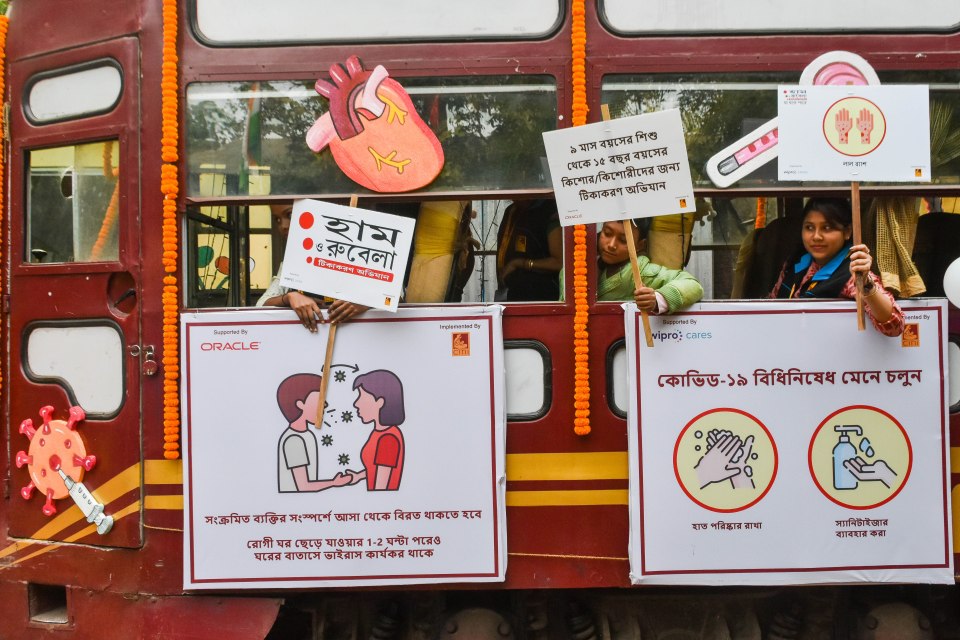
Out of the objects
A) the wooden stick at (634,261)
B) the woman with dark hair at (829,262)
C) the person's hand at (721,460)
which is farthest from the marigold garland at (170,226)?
the woman with dark hair at (829,262)

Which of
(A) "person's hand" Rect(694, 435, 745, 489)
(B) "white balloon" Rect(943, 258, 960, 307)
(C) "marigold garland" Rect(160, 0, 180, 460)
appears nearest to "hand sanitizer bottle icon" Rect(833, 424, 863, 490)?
(A) "person's hand" Rect(694, 435, 745, 489)

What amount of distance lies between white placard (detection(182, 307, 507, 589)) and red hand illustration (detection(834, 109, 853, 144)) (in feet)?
4.20

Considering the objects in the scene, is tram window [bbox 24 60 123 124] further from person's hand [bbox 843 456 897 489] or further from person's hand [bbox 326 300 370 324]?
person's hand [bbox 843 456 897 489]

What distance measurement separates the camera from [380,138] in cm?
272

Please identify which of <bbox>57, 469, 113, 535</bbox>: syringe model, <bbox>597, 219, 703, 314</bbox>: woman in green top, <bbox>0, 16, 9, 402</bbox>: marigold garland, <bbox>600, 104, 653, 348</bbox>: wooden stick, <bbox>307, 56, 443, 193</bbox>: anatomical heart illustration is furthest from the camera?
<bbox>0, 16, 9, 402</bbox>: marigold garland

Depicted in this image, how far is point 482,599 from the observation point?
2959 millimetres

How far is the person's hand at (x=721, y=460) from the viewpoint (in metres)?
2.68

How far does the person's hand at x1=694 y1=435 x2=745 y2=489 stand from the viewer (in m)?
2.68

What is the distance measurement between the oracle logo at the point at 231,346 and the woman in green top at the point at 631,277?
1.22m

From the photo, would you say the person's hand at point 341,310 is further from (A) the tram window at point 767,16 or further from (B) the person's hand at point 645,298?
(A) the tram window at point 767,16

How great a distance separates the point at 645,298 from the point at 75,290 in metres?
2.04

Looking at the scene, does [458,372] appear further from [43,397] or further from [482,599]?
[43,397]

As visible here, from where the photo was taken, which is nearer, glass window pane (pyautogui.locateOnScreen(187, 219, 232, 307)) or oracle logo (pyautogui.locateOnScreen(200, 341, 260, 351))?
oracle logo (pyautogui.locateOnScreen(200, 341, 260, 351))

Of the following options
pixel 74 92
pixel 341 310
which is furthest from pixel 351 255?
pixel 74 92
